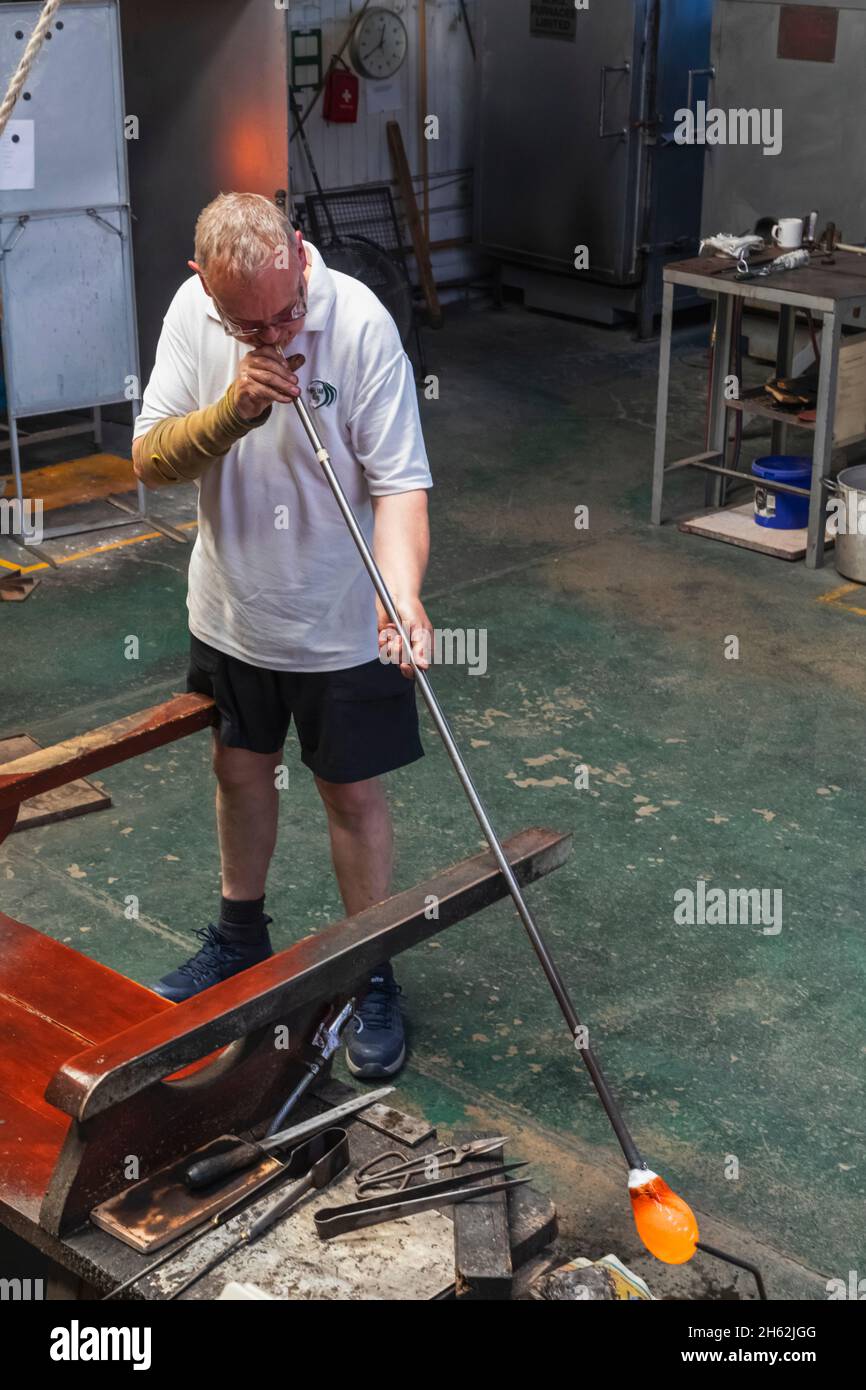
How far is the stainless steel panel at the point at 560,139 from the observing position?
8875 millimetres

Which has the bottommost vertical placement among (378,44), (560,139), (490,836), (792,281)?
(490,836)

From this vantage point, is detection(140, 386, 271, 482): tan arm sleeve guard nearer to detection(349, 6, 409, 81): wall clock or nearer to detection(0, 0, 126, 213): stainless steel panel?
detection(0, 0, 126, 213): stainless steel panel

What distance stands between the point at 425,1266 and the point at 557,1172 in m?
0.99

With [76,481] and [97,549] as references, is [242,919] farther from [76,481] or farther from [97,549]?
[76,481]

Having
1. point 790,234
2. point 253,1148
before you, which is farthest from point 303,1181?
point 790,234

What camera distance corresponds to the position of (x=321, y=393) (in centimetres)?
288

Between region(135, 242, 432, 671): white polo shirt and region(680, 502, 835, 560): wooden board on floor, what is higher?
region(135, 242, 432, 671): white polo shirt

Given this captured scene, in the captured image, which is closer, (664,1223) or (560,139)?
(664,1223)

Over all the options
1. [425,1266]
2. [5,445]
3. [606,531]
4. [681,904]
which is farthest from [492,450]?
[425,1266]

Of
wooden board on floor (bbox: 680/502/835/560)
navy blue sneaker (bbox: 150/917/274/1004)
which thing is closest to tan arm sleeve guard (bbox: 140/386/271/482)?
navy blue sneaker (bbox: 150/917/274/1004)

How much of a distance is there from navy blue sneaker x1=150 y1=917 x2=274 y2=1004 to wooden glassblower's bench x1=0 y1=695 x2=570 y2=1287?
0.59m

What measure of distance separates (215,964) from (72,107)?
144 inches

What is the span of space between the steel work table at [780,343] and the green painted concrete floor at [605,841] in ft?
0.74

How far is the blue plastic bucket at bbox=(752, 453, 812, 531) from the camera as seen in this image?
644 cm
